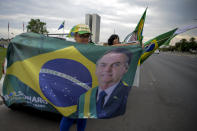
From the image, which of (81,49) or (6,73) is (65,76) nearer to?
(81,49)

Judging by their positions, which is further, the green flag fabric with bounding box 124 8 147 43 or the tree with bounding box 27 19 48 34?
the tree with bounding box 27 19 48 34

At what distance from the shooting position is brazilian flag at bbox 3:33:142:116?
2125 millimetres

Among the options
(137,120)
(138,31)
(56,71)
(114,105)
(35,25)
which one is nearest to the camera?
(114,105)

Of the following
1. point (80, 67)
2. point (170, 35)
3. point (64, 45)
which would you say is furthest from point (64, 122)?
point (170, 35)

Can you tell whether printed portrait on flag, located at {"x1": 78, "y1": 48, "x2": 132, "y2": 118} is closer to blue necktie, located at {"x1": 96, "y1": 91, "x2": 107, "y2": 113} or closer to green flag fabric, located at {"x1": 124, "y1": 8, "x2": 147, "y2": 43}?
blue necktie, located at {"x1": 96, "y1": 91, "x2": 107, "y2": 113}

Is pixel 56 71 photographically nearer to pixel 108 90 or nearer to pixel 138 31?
pixel 108 90

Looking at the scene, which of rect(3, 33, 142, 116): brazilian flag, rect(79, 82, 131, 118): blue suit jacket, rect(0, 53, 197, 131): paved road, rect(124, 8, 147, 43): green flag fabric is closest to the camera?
rect(79, 82, 131, 118): blue suit jacket

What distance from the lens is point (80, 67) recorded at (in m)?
2.13

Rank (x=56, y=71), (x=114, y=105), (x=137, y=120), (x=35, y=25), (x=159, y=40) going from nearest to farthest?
(x=114, y=105) < (x=56, y=71) < (x=159, y=40) < (x=137, y=120) < (x=35, y=25)

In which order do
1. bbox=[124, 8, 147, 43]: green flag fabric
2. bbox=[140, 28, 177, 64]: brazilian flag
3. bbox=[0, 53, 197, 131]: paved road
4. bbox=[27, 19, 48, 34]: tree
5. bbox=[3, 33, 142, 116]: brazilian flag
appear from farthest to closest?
bbox=[27, 19, 48, 34]: tree
bbox=[124, 8, 147, 43]: green flag fabric
bbox=[0, 53, 197, 131]: paved road
bbox=[140, 28, 177, 64]: brazilian flag
bbox=[3, 33, 142, 116]: brazilian flag

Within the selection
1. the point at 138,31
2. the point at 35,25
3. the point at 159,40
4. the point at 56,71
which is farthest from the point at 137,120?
the point at 35,25

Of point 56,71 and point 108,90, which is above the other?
point 56,71

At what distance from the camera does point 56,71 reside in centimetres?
215

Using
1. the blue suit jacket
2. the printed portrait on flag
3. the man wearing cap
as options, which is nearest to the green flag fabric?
the printed portrait on flag
